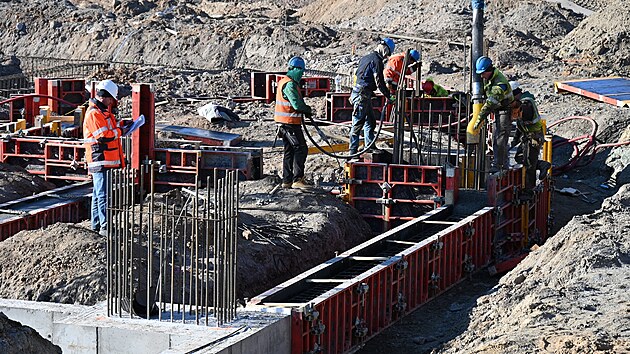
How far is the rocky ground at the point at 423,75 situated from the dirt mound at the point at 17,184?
0.04 meters

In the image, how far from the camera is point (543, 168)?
52.1 feet

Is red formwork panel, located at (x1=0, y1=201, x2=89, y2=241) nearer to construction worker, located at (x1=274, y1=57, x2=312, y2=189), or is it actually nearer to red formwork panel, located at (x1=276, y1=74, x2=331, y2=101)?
construction worker, located at (x1=274, y1=57, x2=312, y2=189)

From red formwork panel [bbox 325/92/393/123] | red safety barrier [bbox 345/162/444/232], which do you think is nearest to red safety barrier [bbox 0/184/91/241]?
red safety barrier [bbox 345/162/444/232]

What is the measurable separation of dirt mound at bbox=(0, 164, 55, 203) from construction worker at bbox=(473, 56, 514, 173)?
5550mm

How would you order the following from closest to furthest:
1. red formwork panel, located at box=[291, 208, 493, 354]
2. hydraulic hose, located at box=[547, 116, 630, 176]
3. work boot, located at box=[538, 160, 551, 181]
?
red formwork panel, located at box=[291, 208, 493, 354] < work boot, located at box=[538, 160, 551, 181] < hydraulic hose, located at box=[547, 116, 630, 176]

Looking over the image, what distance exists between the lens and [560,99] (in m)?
23.9

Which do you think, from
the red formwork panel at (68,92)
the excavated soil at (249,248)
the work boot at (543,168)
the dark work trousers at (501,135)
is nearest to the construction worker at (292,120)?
the excavated soil at (249,248)

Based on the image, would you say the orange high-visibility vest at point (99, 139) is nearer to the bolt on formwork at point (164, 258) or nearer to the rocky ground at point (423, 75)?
the rocky ground at point (423, 75)

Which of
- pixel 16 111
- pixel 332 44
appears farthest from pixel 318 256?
pixel 332 44

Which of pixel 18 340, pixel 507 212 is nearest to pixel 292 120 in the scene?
pixel 507 212

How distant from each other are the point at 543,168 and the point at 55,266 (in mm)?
7133

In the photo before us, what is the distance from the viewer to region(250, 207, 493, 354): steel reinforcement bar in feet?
33.2

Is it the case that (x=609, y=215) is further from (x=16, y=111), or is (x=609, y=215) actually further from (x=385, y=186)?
(x=16, y=111)

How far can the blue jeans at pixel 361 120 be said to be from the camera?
1622cm
